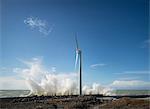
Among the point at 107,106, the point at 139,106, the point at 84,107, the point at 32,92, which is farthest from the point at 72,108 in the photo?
the point at 32,92

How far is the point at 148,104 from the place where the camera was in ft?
105

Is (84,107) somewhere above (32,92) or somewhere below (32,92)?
below

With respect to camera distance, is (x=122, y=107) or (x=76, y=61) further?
(x=76, y=61)

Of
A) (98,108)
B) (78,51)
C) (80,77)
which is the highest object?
(78,51)

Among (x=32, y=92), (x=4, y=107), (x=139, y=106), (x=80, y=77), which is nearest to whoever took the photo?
(x=139, y=106)

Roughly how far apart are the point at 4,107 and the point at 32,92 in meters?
56.0

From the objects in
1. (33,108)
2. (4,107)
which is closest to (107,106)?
(33,108)

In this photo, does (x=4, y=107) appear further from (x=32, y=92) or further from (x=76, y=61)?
(x=32, y=92)

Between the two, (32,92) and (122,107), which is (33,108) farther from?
(32,92)

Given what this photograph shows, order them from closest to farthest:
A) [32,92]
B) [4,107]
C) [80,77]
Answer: [4,107]
[80,77]
[32,92]

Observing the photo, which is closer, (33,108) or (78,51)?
(33,108)

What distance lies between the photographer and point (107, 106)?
31.7m

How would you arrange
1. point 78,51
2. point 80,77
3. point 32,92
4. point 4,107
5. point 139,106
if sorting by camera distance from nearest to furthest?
point 139,106, point 4,107, point 78,51, point 80,77, point 32,92

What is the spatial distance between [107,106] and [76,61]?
20.6 meters
